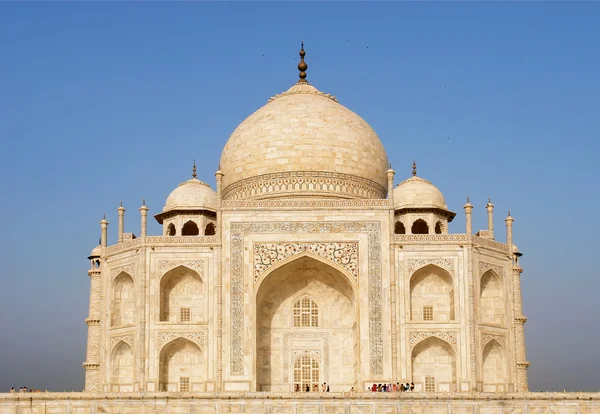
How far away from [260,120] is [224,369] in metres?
8.27

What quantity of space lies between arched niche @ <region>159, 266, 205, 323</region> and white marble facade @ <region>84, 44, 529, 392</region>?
0.03m

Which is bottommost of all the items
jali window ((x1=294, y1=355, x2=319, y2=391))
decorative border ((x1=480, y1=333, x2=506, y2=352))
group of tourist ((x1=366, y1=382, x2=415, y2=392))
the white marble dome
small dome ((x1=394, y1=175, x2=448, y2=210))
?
group of tourist ((x1=366, y1=382, x2=415, y2=392))

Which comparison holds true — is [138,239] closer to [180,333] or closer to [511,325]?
[180,333]

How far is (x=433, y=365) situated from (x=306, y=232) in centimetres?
476

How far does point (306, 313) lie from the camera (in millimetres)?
26328

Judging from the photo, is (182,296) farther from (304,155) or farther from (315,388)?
(304,155)

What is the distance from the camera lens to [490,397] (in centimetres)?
2120

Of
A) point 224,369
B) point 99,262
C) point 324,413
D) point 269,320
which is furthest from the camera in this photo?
point 99,262

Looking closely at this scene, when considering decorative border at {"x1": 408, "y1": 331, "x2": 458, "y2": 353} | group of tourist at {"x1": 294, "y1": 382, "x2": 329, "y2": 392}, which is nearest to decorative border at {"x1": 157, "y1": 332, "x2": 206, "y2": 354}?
group of tourist at {"x1": 294, "y1": 382, "x2": 329, "y2": 392}

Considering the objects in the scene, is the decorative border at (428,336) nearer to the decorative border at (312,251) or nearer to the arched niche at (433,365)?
the arched niche at (433,365)

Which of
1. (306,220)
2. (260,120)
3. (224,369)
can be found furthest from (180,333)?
(260,120)

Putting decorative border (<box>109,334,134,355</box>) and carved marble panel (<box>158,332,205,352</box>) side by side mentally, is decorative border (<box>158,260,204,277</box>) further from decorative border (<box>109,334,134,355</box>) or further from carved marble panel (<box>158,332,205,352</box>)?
decorative border (<box>109,334,134,355</box>)

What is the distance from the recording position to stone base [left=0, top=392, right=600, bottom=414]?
2116 centimetres

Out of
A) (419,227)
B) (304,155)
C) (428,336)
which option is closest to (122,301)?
(304,155)
